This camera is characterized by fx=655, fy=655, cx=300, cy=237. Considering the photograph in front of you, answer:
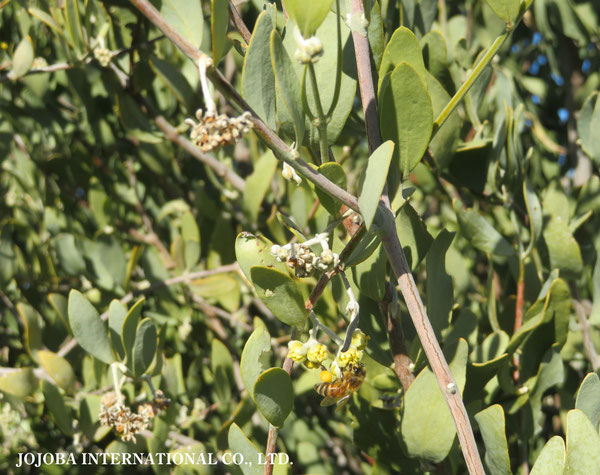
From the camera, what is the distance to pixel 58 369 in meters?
1.05

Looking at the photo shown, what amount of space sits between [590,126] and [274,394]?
0.72 meters

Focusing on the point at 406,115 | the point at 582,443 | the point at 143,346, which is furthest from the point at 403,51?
the point at 143,346

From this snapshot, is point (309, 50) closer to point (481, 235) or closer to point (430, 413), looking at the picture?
point (430, 413)

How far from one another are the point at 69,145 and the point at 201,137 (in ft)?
3.61

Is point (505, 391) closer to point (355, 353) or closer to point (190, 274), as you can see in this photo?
point (355, 353)

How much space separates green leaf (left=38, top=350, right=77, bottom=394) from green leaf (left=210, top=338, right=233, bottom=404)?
0.78 feet

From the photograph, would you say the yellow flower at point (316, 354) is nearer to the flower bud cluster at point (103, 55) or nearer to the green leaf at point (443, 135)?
the green leaf at point (443, 135)

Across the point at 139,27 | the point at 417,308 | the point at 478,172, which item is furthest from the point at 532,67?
the point at 417,308

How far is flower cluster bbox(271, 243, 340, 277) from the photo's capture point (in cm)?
57

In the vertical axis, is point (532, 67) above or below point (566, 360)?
above

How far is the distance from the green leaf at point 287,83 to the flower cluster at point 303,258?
92 mm

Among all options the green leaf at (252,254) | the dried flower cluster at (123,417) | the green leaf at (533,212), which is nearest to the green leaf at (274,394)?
the green leaf at (252,254)

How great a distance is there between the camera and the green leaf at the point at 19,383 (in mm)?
1027

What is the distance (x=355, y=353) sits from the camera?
2.05ft
